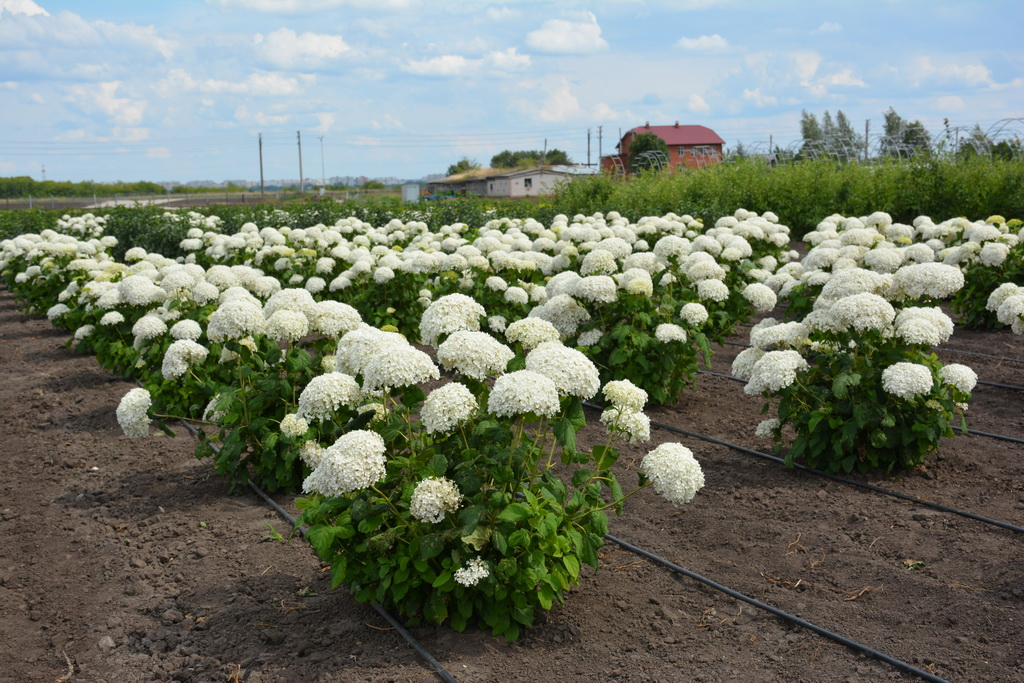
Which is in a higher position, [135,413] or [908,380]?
[908,380]

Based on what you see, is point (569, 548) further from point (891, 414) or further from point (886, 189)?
point (886, 189)

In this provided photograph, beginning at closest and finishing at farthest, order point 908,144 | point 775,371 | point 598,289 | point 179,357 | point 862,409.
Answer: point 775,371, point 862,409, point 179,357, point 598,289, point 908,144

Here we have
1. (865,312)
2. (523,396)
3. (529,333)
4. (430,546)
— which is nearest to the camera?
(523,396)

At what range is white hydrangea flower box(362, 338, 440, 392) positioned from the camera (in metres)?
2.99

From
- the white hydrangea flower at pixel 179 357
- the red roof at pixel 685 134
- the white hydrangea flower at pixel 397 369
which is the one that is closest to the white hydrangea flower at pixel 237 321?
the white hydrangea flower at pixel 179 357

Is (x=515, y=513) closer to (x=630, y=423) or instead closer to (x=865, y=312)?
(x=630, y=423)

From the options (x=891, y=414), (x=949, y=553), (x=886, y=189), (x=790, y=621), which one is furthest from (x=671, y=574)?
(x=886, y=189)

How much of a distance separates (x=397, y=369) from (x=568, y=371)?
0.65 m

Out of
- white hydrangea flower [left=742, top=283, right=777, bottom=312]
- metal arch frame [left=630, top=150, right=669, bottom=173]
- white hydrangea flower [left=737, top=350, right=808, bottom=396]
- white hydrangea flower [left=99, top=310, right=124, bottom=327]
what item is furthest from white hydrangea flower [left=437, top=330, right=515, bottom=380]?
metal arch frame [left=630, top=150, right=669, bottom=173]

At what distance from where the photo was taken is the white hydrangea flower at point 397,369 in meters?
2.99

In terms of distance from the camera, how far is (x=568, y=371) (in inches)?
116

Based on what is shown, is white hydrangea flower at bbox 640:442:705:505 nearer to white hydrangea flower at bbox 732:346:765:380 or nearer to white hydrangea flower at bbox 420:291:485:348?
white hydrangea flower at bbox 420:291:485:348

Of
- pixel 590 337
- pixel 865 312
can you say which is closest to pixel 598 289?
pixel 590 337

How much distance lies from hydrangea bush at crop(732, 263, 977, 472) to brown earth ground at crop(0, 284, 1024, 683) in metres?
0.26
